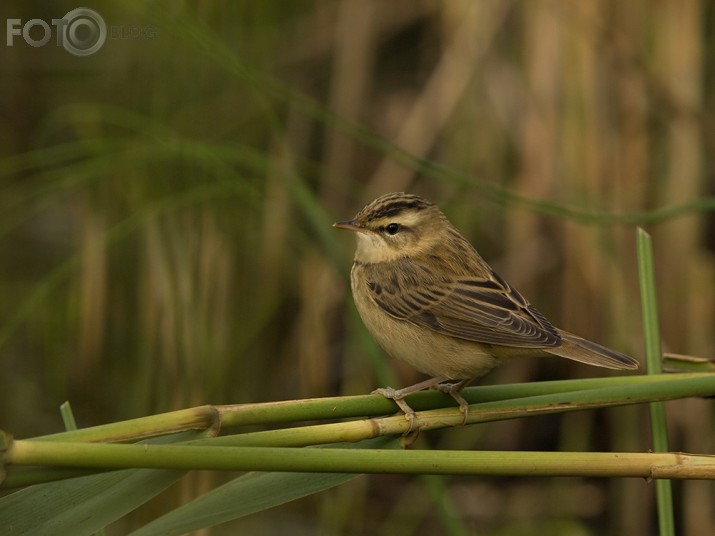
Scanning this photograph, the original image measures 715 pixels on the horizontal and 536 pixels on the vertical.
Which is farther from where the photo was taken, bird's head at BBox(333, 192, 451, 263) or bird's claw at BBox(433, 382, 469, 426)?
bird's head at BBox(333, 192, 451, 263)

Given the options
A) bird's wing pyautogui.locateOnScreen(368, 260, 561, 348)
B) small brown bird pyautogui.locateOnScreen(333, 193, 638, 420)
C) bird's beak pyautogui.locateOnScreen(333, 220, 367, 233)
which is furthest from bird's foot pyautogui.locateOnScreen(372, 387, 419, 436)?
bird's beak pyautogui.locateOnScreen(333, 220, 367, 233)

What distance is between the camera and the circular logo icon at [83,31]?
6398 millimetres

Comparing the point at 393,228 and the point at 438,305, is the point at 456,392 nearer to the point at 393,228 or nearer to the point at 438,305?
the point at 438,305

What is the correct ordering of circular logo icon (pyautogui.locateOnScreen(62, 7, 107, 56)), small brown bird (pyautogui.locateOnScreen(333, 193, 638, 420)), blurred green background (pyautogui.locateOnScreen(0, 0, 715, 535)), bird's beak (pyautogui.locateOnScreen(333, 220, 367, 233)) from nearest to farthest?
small brown bird (pyautogui.locateOnScreen(333, 193, 638, 420)) → bird's beak (pyautogui.locateOnScreen(333, 220, 367, 233)) → blurred green background (pyautogui.locateOnScreen(0, 0, 715, 535)) → circular logo icon (pyautogui.locateOnScreen(62, 7, 107, 56))

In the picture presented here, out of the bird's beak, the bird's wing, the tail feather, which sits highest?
the bird's beak

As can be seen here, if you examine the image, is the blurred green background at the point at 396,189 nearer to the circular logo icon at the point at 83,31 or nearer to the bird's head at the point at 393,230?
the circular logo icon at the point at 83,31

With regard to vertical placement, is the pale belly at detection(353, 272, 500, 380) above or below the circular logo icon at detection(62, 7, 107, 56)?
below

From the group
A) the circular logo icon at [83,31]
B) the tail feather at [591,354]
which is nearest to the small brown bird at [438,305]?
the tail feather at [591,354]

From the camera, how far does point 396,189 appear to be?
22.7 ft

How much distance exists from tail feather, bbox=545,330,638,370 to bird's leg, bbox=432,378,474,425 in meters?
0.34

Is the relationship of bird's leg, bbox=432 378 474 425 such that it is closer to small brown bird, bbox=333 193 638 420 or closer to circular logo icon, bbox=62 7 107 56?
small brown bird, bbox=333 193 638 420

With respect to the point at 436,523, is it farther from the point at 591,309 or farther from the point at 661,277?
the point at 661,277

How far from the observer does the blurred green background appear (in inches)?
223

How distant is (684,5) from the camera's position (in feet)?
20.3
